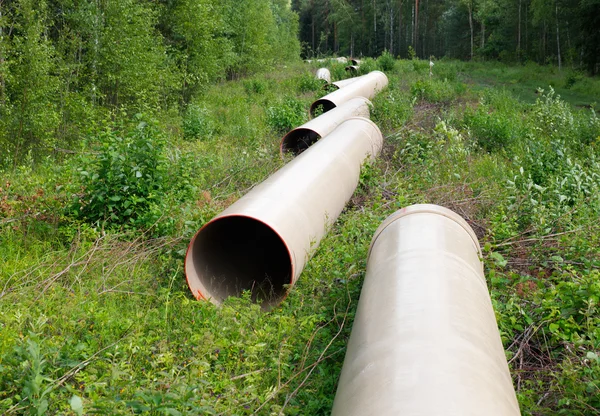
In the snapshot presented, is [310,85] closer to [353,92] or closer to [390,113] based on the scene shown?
[353,92]

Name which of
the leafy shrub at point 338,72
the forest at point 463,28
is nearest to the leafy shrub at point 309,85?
the leafy shrub at point 338,72

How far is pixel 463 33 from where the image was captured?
47375mm

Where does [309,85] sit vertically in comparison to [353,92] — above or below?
below

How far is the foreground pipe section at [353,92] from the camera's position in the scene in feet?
43.3

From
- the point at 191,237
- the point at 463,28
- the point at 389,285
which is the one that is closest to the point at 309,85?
the point at 191,237

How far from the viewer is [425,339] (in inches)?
103

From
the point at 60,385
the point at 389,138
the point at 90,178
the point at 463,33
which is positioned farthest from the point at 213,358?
the point at 463,33

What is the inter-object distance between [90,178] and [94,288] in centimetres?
158

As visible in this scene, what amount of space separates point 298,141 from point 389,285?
7.02 meters

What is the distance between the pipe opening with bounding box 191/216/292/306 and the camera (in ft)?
16.0

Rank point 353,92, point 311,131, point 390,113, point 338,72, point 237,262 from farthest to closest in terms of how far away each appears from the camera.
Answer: point 338,72
point 353,92
point 390,113
point 311,131
point 237,262

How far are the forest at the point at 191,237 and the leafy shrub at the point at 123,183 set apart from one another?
0.02 m

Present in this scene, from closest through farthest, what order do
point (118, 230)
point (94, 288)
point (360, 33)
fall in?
1. point (94, 288)
2. point (118, 230)
3. point (360, 33)

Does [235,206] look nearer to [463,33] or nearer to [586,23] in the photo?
[586,23]
